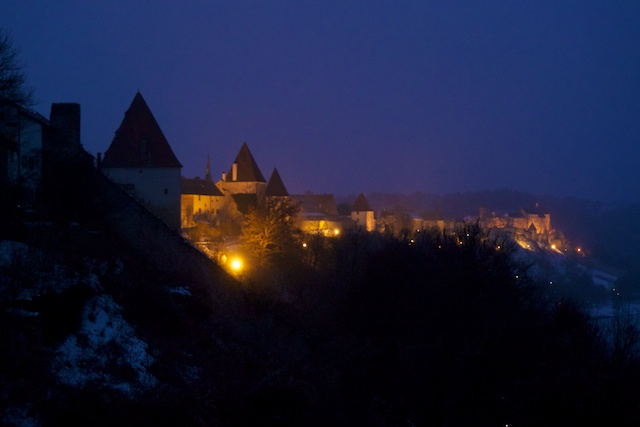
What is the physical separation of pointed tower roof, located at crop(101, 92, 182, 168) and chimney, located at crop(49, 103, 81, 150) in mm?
10255

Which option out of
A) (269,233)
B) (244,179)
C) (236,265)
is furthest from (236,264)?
(244,179)

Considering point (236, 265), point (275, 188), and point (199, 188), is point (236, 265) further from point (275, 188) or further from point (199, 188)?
point (275, 188)

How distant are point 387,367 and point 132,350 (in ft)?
27.3

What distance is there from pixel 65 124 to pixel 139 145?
1088 cm

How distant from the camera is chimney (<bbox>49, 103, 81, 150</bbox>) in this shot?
2492 cm

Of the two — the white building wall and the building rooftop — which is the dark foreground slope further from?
the building rooftop

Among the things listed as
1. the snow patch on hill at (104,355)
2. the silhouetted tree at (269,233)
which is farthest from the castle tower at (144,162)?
the snow patch on hill at (104,355)

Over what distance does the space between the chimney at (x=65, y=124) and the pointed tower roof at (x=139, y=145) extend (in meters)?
10.3

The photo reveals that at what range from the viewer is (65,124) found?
25.4 metres

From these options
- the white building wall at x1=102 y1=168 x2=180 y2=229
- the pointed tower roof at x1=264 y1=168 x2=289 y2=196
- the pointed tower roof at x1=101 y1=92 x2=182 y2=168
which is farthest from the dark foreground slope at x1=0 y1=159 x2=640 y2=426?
the pointed tower roof at x1=264 y1=168 x2=289 y2=196

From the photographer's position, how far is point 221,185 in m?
69.1

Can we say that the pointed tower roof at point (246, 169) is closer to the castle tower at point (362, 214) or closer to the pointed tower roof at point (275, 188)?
the pointed tower roof at point (275, 188)

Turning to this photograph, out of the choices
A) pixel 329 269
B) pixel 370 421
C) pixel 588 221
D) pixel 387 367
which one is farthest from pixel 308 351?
pixel 588 221

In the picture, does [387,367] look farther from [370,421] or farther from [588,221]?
[588,221]
